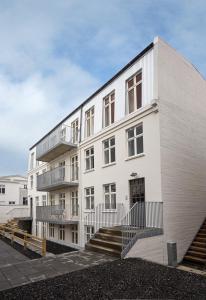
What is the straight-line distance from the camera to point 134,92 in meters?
15.3

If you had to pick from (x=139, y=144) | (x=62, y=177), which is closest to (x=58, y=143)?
(x=62, y=177)

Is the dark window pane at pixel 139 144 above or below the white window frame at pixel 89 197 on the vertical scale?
above

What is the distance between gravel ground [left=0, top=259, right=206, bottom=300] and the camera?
6.91m

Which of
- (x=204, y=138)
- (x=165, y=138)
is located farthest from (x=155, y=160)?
(x=204, y=138)

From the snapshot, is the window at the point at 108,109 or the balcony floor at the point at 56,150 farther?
the balcony floor at the point at 56,150

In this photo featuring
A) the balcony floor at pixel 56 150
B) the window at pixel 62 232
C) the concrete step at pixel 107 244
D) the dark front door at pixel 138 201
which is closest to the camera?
the concrete step at pixel 107 244

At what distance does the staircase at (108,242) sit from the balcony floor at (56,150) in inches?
323

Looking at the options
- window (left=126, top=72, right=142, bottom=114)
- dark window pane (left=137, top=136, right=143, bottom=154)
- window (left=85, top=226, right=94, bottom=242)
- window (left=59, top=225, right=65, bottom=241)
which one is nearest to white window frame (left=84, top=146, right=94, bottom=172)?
window (left=85, top=226, right=94, bottom=242)

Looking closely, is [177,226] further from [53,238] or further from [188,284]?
[53,238]

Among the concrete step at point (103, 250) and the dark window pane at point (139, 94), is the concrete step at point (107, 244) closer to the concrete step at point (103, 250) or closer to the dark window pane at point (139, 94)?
the concrete step at point (103, 250)

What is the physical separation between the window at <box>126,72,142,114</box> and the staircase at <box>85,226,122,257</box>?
21.4 ft

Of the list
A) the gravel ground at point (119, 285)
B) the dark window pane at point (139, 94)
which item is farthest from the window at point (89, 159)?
the gravel ground at point (119, 285)

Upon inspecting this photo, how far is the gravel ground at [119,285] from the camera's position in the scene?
22.7 feet

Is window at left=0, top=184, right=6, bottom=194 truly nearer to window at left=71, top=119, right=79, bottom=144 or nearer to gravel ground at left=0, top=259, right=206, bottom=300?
window at left=71, top=119, right=79, bottom=144
